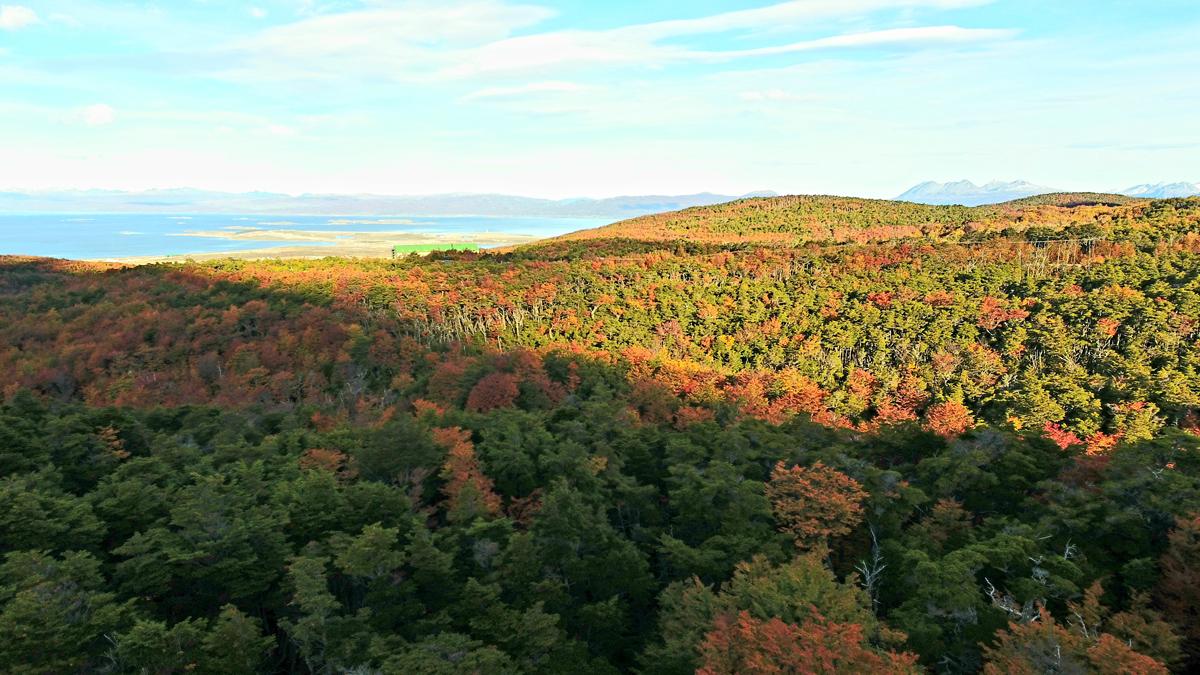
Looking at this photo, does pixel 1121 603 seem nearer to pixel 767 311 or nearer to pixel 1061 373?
pixel 1061 373

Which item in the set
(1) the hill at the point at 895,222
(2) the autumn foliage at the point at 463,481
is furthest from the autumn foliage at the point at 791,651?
(1) the hill at the point at 895,222

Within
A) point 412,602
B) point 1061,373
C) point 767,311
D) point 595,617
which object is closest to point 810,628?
point 595,617

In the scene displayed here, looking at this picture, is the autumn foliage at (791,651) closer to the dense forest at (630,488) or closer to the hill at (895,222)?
the dense forest at (630,488)

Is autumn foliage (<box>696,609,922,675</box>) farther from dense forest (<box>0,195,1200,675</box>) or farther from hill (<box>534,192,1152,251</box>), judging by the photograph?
hill (<box>534,192,1152,251</box>)

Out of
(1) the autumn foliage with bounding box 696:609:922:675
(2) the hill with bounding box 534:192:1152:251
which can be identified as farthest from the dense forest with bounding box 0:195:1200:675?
(2) the hill with bounding box 534:192:1152:251

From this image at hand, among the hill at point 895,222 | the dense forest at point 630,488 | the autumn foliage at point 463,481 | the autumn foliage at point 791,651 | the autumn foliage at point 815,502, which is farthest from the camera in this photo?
the hill at point 895,222

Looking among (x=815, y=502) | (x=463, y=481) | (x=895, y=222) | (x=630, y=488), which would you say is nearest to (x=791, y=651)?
(x=815, y=502)

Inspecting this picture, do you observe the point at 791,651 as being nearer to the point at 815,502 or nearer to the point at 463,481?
the point at 815,502

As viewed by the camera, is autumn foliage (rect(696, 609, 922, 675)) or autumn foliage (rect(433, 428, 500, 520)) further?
autumn foliage (rect(433, 428, 500, 520))
